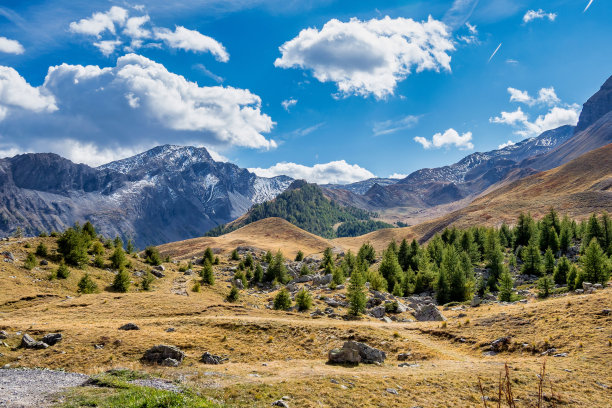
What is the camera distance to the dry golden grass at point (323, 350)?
811 inches

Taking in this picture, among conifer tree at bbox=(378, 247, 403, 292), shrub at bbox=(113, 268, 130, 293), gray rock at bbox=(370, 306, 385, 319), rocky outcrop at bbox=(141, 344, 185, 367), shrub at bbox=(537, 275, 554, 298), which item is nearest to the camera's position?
rocky outcrop at bbox=(141, 344, 185, 367)

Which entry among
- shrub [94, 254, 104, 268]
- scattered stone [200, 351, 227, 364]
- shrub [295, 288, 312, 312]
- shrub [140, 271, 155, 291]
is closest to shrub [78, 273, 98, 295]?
shrub [140, 271, 155, 291]

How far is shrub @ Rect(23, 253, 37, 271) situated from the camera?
5417 cm

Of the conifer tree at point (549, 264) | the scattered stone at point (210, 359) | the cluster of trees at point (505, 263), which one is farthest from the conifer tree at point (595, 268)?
the scattered stone at point (210, 359)

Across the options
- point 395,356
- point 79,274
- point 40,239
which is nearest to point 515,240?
point 395,356

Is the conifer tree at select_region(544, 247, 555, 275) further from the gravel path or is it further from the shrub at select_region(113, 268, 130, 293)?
the gravel path

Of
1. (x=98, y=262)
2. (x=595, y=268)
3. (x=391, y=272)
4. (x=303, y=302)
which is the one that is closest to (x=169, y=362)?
(x=303, y=302)

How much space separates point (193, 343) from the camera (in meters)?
29.0

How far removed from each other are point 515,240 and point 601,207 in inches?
3698

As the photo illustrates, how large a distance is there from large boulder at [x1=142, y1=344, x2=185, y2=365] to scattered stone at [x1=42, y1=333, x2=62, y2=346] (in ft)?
26.0

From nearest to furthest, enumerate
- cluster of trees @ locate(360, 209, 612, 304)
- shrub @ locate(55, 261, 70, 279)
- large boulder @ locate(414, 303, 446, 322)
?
1. large boulder @ locate(414, 303, 446, 322)
2. shrub @ locate(55, 261, 70, 279)
3. cluster of trees @ locate(360, 209, 612, 304)

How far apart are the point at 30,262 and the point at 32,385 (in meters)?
46.0

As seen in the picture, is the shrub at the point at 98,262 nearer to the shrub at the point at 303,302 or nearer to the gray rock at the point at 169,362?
the shrub at the point at 303,302

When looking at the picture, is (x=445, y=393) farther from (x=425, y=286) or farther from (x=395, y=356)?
(x=425, y=286)
